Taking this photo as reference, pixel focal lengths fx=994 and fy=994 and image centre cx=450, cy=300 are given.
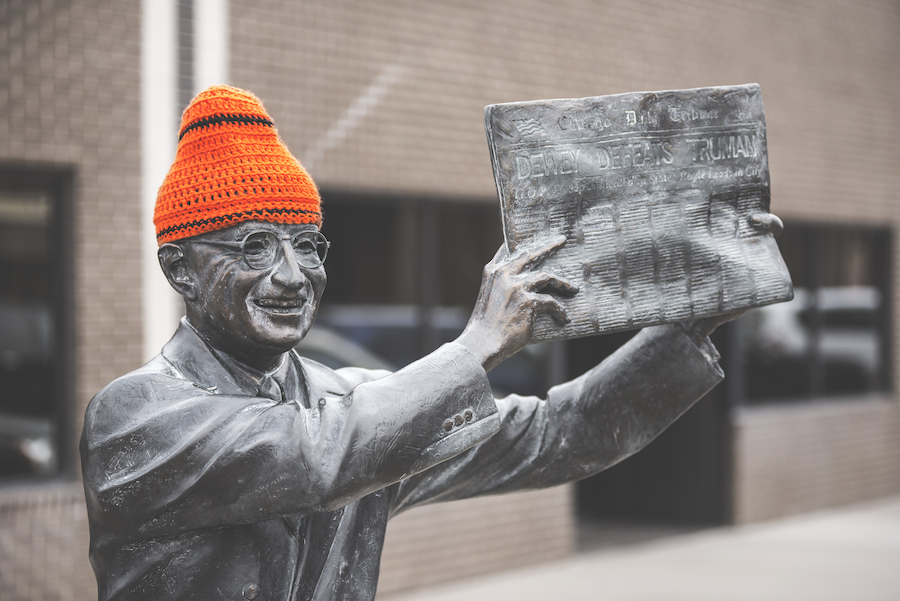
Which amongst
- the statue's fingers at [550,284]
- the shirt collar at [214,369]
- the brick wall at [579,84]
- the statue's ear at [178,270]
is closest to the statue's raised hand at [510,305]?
the statue's fingers at [550,284]

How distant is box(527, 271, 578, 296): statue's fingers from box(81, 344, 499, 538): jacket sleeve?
8.1 inches

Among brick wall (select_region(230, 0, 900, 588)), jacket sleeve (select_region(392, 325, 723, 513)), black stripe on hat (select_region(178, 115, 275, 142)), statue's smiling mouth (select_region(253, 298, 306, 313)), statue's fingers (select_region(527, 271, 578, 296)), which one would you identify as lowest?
jacket sleeve (select_region(392, 325, 723, 513))

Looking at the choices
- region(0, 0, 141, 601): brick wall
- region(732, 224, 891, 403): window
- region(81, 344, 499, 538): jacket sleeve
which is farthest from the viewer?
region(732, 224, 891, 403): window

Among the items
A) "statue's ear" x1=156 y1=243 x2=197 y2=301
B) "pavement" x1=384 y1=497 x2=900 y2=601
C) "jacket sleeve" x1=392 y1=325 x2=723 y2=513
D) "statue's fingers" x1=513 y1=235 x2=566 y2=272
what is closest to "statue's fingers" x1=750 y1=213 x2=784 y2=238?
"jacket sleeve" x1=392 y1=325 x2=723 y2=513

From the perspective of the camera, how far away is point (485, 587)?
745 centimetres

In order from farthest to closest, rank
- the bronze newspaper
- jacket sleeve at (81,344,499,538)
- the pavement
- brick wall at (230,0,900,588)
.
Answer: the pavement
brick wall at (230,0,900,588)
the bronze newspaper
jacket sleeve at (81,344,499,538)

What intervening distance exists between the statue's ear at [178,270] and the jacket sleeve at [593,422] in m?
0.63

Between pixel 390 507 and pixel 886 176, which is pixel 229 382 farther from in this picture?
pixel 886 176

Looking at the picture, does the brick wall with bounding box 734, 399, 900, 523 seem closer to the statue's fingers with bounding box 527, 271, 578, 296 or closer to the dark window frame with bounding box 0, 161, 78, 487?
the dark window frame with bounding box 0, 161, 78, 487

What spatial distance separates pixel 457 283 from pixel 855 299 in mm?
5510

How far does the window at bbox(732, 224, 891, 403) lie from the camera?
33.4ft

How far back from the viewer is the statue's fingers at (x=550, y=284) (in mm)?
1822

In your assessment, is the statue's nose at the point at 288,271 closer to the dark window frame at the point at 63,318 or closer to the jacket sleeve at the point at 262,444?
the jacket sleeve at the point at 262,444

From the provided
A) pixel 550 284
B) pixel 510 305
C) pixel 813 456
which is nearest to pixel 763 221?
pixel 550 284
